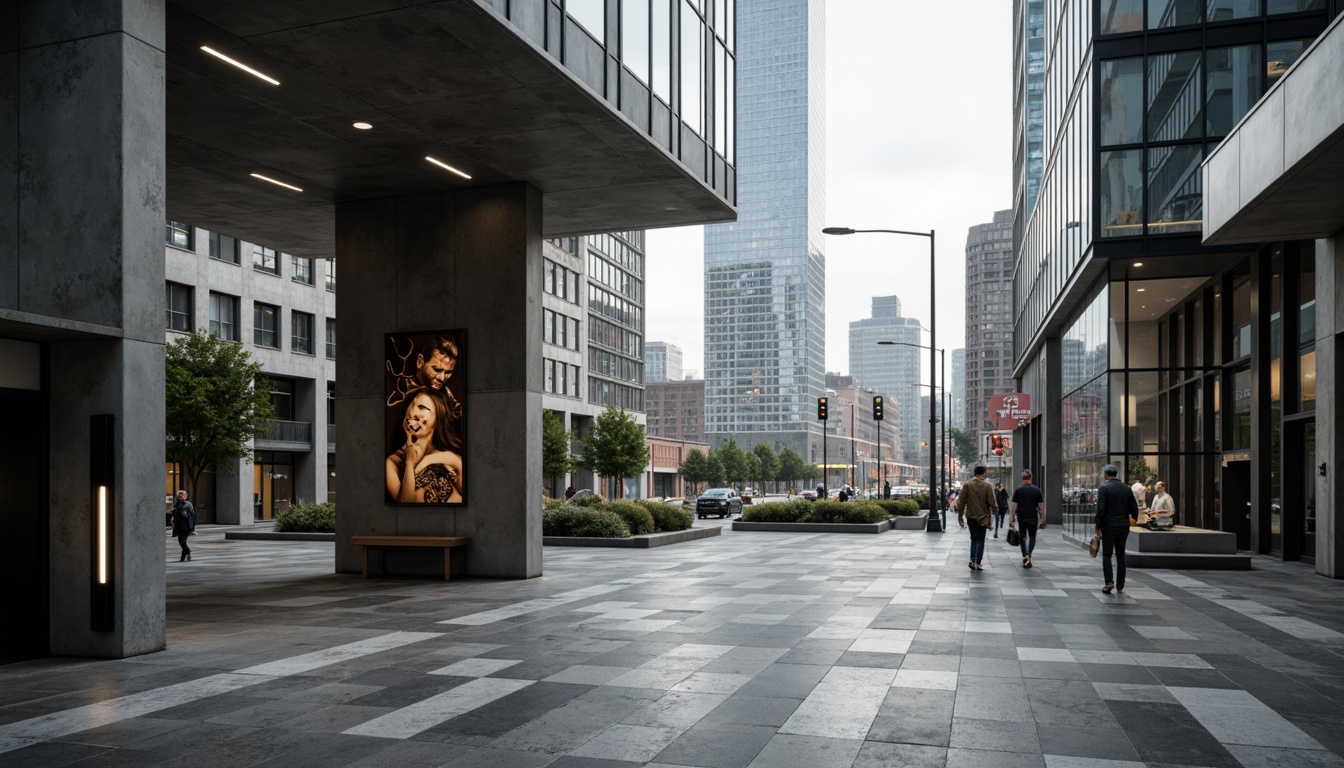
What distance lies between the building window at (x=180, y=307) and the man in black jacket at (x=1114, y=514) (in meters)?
39.6

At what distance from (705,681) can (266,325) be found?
46704 millimetres

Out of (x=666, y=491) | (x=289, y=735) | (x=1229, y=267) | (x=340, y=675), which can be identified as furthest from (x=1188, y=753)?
(x=666, y=491)

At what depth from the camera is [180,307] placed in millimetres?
44969

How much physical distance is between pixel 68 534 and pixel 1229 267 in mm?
26212

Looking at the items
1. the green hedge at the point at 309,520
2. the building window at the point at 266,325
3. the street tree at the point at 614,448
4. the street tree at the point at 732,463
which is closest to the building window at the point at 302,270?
the building window at the point at 266,325

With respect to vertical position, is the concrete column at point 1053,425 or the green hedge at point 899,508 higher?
the concrete column at point 1053,425

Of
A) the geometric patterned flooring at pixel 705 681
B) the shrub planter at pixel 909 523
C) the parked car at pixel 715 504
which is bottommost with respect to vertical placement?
the parked car at pixel 715 504

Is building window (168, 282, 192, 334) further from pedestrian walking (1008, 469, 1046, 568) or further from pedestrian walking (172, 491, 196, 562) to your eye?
pedestrian walking (1008, 469, 1046, 568)

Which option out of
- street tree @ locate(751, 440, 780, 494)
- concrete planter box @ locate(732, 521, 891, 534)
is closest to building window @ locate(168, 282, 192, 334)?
concrete planter box @ locate(732, 521, 891, 534)

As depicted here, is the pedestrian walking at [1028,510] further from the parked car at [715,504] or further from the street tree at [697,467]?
the street tree at [697,467]

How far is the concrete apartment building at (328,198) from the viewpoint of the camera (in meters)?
10.2

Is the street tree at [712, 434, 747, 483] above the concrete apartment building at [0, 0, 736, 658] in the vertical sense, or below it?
below

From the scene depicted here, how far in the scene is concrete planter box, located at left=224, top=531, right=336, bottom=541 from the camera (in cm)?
3119

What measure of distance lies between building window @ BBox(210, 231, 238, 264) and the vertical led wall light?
132ft
